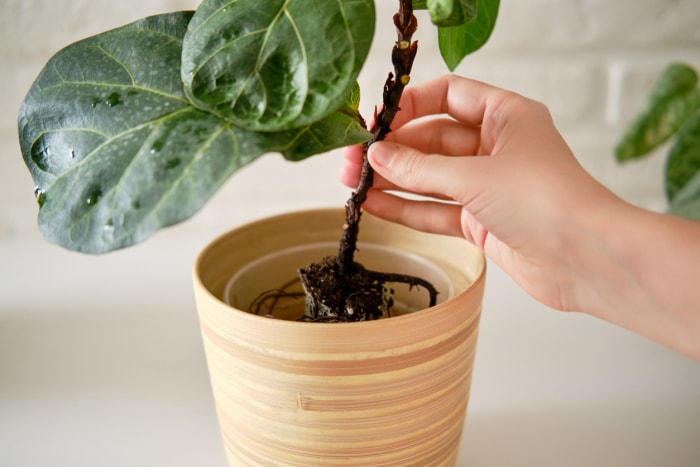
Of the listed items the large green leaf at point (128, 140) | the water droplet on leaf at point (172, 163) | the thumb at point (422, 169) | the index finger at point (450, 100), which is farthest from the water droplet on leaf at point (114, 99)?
the index finger at point (450, 100)

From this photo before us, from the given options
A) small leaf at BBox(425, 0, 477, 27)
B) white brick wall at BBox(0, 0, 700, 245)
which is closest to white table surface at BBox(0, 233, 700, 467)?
white brick wall at BBox(0, 0, 700, 245)

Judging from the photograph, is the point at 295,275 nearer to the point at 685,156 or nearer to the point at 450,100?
the point at 450,100

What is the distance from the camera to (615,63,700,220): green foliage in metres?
0.53

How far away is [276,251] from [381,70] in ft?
2.18

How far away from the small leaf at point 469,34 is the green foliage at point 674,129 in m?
0.19

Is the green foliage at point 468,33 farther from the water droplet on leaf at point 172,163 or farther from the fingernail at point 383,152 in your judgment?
the water droplet on leaf at point 172,163

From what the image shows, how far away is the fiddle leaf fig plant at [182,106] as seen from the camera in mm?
479

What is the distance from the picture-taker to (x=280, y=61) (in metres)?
0.49

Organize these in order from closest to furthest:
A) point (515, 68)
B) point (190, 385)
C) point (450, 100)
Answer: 1. point (450, 100)
2. point (190, 385)
3. point (515, 68)

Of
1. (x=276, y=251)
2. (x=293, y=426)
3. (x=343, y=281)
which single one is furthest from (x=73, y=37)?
(x=293, y=426)

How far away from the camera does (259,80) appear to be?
487 millimetres

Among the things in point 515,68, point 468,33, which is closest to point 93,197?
point 468,33

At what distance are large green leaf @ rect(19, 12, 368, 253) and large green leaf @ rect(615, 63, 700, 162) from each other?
23 centimetres

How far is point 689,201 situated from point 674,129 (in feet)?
0.22
